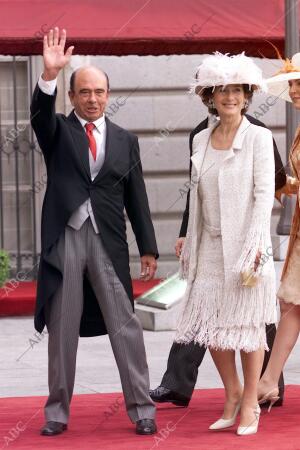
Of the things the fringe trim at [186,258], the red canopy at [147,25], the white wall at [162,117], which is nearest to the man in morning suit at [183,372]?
the fringe trim at [186,258]

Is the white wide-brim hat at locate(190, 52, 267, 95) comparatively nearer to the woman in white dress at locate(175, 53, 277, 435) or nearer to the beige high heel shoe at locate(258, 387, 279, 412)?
the woman in white dress at locate(175, 53, 277, 435)

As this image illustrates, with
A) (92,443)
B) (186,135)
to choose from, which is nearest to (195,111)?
(186,135)

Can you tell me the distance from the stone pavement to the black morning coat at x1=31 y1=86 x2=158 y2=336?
5.61 ft

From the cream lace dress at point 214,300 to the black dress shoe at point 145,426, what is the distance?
1.42ft

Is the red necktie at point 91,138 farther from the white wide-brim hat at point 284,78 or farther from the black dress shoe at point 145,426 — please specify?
the black dress shoe at point 145,426

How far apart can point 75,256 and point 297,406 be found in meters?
1.67

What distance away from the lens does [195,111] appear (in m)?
15.1

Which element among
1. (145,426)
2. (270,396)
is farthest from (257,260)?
(270,396)

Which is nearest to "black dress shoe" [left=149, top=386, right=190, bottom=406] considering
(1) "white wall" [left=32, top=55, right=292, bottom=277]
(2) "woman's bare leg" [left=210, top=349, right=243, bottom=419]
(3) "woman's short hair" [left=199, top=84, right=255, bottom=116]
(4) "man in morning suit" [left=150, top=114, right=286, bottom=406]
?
(4) "man in morning suit" [left=150, top=114, right=286, bottom=406]

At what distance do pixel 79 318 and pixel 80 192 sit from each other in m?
0.62

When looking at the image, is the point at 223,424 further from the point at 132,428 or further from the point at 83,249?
the point at 83,249

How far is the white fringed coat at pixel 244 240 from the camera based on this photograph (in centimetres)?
714

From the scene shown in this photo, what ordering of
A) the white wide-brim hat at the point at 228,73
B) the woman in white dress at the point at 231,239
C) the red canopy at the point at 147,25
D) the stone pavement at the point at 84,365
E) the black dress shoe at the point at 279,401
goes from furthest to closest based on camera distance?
the red canopy at the point at 147,25, the stone pavement at the point at 84,365, the black dress shoe at the point at 279,401, the white wide-brim hat at the point at 228,73, the woman in white dress at the point at 231,239

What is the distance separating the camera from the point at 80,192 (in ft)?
24.0
